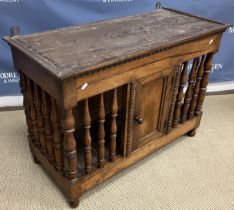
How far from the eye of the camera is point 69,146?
1084 millimetres

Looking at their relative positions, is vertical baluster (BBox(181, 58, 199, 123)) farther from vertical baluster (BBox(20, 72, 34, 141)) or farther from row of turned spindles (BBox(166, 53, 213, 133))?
vertical baluster (BBox(20, 72, 34, 141))

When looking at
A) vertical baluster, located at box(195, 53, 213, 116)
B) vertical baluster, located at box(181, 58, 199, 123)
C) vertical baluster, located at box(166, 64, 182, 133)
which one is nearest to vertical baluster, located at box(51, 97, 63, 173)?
vertical baluster, located at box(166, 64, 182, 133)

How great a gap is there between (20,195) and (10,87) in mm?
770

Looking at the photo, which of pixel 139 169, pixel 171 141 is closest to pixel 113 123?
pixel 139 169

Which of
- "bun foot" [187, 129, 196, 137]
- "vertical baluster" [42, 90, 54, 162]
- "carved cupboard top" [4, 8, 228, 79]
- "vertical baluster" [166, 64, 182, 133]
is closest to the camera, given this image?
"carved cupboard top" [4, 8, 228, 79]

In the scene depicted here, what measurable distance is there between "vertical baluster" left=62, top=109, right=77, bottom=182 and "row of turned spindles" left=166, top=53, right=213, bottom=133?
1.87 ft

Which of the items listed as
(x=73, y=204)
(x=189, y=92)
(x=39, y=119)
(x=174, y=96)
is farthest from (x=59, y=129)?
(x=189, y=92)

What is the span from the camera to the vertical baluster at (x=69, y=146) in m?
1.02

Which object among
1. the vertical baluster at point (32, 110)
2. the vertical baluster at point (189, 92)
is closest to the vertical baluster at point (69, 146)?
the vertical baluster at point (32, 110)

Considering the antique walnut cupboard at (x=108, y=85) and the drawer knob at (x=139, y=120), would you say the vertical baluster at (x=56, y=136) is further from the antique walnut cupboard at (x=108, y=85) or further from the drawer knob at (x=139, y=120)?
the drawer knob at (x=139, y=120)

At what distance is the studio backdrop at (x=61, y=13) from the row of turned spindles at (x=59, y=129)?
575 millimetres

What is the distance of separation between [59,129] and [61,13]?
83 cm

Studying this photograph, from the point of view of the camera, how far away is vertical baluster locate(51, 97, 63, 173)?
1.07 m

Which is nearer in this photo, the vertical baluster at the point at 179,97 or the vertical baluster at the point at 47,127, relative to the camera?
the vertical baluster at the point at 47,127
